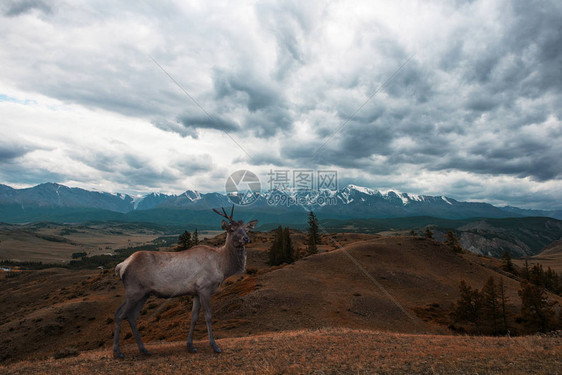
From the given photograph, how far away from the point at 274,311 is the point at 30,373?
17.7 m

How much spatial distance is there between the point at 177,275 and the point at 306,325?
1478cm

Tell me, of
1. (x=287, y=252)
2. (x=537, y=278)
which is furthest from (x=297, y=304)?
(x=537, y=278)

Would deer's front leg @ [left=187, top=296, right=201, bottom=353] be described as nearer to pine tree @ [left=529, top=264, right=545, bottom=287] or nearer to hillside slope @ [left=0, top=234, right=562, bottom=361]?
hillside slope @ [left=0, top=234, right=562, bottom=361]

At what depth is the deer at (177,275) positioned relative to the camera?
9555 millimetres

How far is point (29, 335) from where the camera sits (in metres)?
32.0

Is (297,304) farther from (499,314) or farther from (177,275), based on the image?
(499,314)

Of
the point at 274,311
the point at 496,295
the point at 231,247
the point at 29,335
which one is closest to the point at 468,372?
the point at 231,247

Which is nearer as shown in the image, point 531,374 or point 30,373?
point 531,374

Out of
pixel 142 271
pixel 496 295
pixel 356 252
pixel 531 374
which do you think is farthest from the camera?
pixel 356 252

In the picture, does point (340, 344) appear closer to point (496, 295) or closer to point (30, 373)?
point (30, 373)

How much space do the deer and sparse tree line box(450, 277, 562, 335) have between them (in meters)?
27.4

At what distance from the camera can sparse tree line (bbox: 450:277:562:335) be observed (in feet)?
82.7

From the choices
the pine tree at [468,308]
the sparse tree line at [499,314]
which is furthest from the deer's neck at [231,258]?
the pine tree at [468,308]

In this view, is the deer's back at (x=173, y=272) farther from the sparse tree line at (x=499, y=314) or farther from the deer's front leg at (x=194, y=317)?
the sparse tree line at (x=499, y=314)
